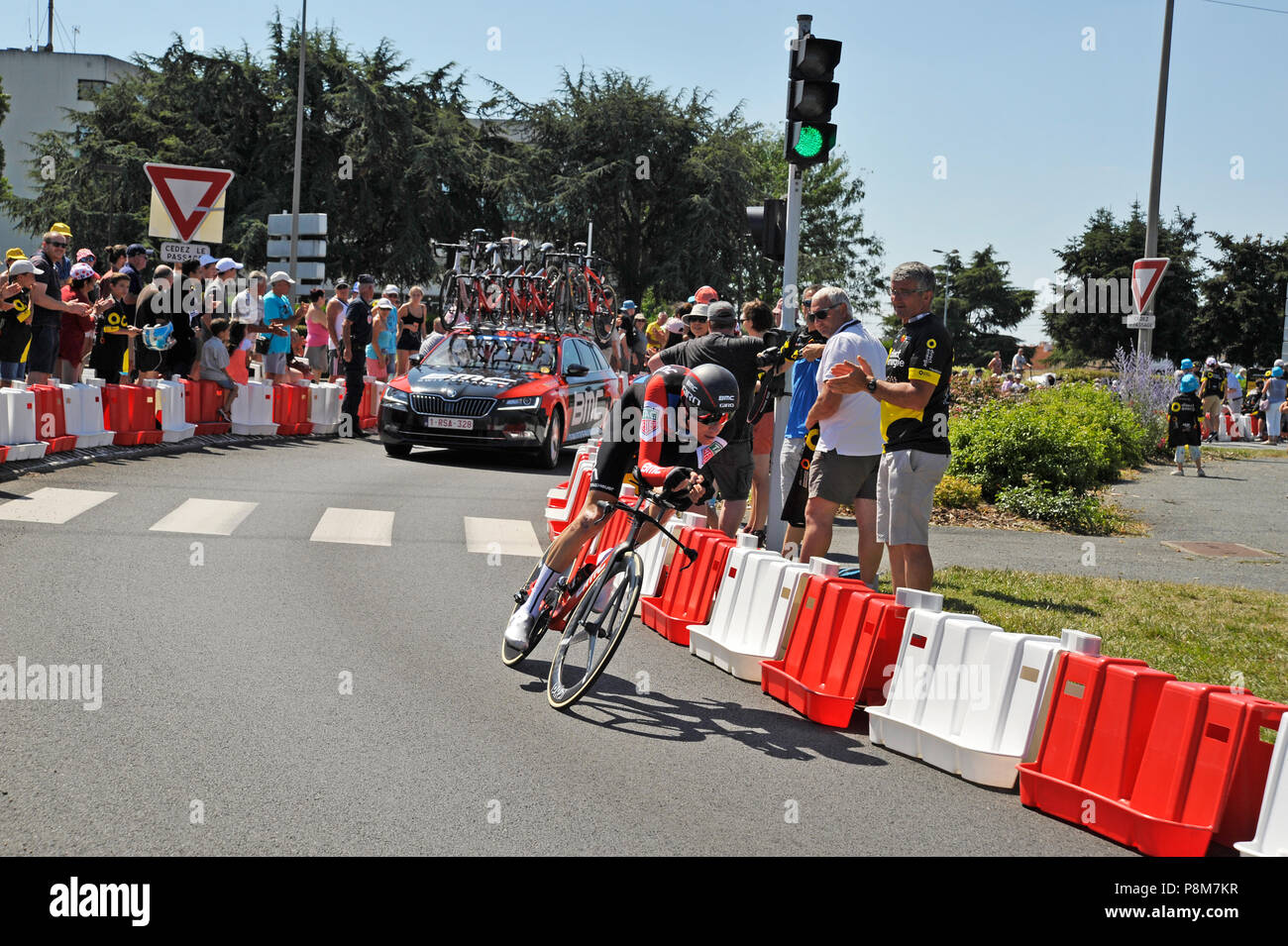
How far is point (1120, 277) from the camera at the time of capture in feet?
242

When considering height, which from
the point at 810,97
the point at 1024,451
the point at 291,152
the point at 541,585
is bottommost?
the point at 541,585

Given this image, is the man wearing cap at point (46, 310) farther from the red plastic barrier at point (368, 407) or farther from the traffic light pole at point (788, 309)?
the traffic light pole at point (788, 309)

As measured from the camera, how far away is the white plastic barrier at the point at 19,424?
1368 cm

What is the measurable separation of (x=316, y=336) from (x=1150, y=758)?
20122 mm

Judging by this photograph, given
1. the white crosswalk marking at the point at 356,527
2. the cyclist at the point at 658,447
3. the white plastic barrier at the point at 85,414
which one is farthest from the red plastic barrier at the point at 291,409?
the cyclist at the point at 658,447

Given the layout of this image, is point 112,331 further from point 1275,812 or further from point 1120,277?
point 1120,277

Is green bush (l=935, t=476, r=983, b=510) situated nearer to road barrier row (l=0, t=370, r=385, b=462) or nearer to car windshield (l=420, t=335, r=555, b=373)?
car windshield (l=420, t=335, r=555, b=373)

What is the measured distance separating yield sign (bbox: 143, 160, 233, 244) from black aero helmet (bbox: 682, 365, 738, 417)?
11.8 m

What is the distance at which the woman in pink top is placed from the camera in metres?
23.5

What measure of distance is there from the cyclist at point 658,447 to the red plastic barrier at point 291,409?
46.4 feet

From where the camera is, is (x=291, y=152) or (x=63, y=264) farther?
(x=291, y=152)

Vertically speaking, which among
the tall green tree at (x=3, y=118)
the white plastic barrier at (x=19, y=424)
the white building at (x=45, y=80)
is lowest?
the white plastic barrier at (x=19, y=424)

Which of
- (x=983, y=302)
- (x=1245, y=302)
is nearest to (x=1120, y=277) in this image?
(x=1245, y=302)
